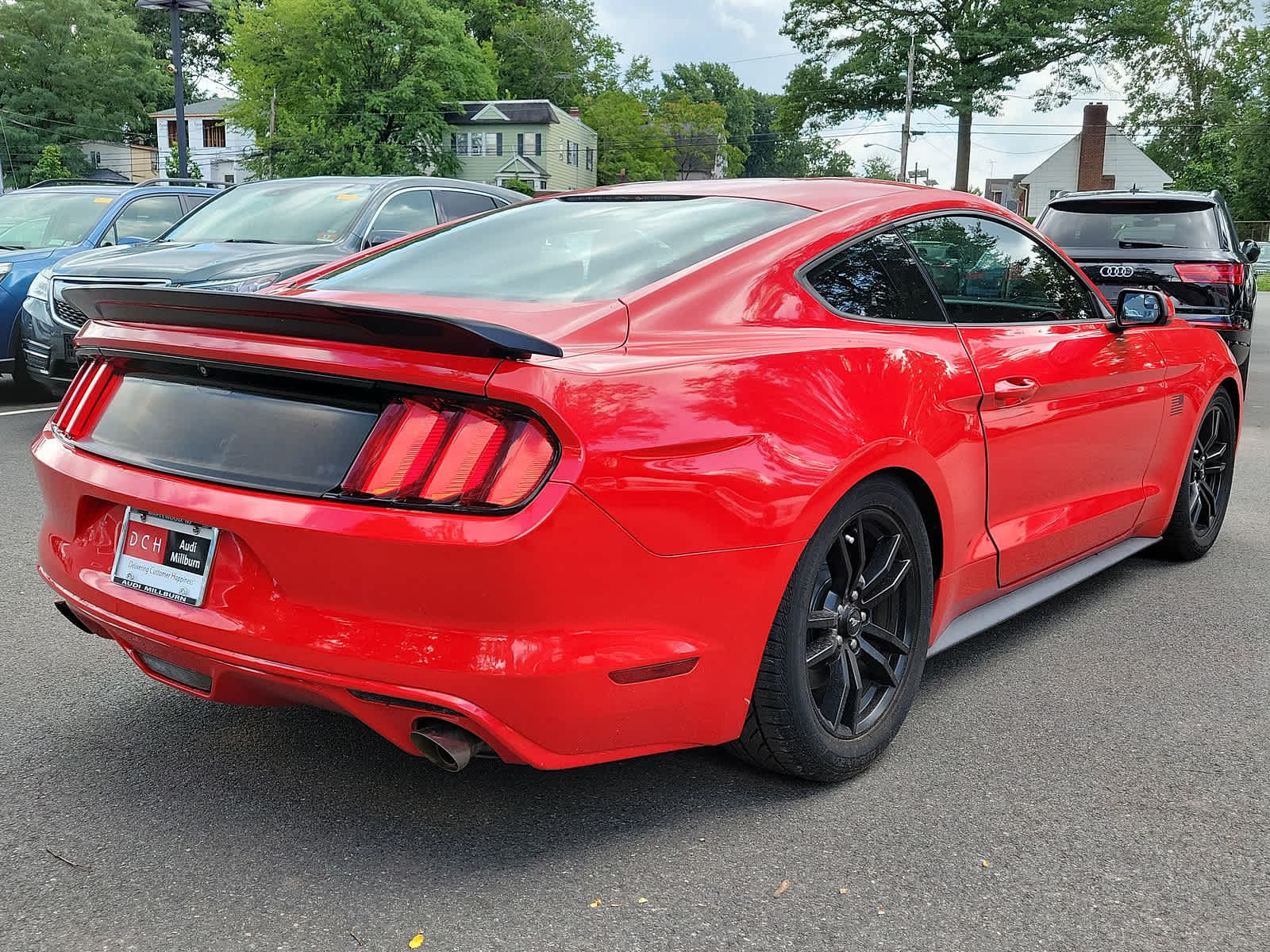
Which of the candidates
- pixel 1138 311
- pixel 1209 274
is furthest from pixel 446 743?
pixel 1209 274

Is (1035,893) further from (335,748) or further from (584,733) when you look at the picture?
(335,748)

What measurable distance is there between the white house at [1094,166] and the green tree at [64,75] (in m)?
53.0

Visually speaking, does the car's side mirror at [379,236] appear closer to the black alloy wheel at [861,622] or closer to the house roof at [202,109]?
the black alloy wheel at [861,622]

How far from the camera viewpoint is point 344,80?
55.2 meters

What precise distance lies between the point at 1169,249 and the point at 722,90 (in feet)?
426

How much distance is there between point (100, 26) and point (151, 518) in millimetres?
78437

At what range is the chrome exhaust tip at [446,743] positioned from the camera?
2396 millimetres

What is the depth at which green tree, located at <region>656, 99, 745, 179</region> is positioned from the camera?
99.4m

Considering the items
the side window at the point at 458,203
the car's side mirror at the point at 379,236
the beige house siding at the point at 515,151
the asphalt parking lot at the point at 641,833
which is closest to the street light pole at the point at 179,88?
the side window at the point at 458,203

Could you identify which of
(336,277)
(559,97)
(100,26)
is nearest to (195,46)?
(100,26)

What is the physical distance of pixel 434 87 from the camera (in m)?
55.7

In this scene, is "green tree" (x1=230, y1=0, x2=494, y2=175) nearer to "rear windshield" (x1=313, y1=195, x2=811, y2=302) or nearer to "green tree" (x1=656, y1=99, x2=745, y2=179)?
"green tree" (x1=656, y1=99, x2=745, y2=179)

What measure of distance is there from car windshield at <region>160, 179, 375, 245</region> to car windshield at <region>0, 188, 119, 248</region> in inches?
46.0

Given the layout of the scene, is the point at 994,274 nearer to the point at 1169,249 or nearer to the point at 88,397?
the point at 88,397
